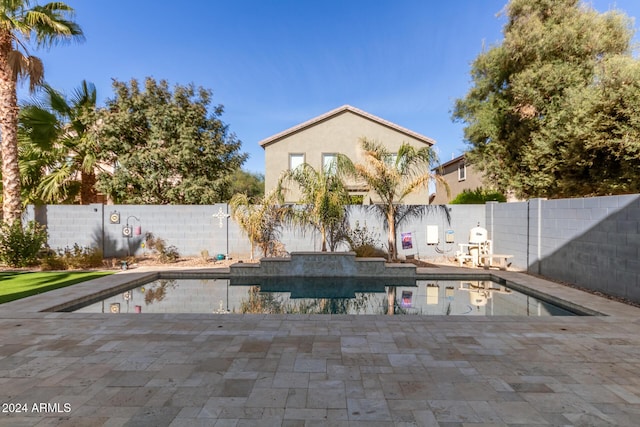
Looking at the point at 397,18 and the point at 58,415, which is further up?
the point at 397,18

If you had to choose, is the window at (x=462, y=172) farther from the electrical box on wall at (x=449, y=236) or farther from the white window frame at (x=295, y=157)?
the white window frame at (x=295, y=157)

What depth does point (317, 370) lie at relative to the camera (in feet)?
12.5

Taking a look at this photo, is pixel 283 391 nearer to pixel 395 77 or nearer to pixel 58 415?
pixel 58 415

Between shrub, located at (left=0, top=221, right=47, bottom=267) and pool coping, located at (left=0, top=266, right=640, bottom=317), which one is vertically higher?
shrub, located at (left=0, top=221, right=47, bottom=267)

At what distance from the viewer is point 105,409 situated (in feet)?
9.98

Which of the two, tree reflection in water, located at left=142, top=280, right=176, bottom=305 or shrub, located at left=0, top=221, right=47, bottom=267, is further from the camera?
shrub, located at left=0, top=221, right=47, bottom=267

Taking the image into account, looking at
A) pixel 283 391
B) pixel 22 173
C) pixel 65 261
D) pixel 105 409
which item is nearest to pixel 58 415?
pixel 105 409

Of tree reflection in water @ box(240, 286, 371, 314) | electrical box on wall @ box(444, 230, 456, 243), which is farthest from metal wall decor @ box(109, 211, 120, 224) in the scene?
electrical box on wall @ box(444, 230, 456, 243)

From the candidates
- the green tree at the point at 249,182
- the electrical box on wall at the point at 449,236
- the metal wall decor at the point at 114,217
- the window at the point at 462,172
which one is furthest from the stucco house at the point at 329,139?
the green tree at the point at 249,182

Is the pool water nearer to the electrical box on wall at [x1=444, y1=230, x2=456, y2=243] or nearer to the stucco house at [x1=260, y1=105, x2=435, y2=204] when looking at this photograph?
the electrical box on wall at [x1=444, y1=230, x2=456, y2=243]

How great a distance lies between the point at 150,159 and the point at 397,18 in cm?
1440

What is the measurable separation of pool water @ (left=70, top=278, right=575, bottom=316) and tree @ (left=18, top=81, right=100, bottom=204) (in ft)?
28.3

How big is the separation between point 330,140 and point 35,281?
1451 centimetres

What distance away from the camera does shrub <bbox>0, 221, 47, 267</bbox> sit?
10883mm
